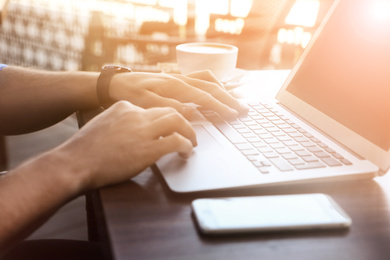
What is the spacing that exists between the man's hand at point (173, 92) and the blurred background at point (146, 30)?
0.30 metres

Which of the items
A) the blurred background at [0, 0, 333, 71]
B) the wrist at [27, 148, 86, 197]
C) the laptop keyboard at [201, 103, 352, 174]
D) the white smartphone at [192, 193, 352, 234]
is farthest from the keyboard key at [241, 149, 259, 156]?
the blurred background at [0, 0, 333, 71]

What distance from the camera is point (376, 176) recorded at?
0.59 meters

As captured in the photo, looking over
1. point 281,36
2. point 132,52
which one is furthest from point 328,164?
point 132,52

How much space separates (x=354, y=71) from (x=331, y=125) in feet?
0.37

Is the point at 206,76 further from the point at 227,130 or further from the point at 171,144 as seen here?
the point at 171,144

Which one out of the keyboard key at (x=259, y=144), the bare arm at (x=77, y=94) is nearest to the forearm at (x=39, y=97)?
the bare arm at (x=77, y=94)

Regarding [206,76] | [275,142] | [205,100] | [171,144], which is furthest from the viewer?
[206,76]

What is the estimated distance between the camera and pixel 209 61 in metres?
0.96

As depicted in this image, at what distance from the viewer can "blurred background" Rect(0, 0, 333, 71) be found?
5.36 ft

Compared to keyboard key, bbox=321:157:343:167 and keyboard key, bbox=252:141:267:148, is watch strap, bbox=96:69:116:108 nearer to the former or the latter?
keyboard key, bbox=252:141:267:148

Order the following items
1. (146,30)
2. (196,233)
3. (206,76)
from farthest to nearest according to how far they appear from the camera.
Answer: (146,30), (206,76), (196,233)

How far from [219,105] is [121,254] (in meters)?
0.42

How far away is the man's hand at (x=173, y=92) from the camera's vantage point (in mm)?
762

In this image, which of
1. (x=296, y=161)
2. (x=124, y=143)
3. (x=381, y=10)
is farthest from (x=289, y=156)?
(x=381, y=10)
